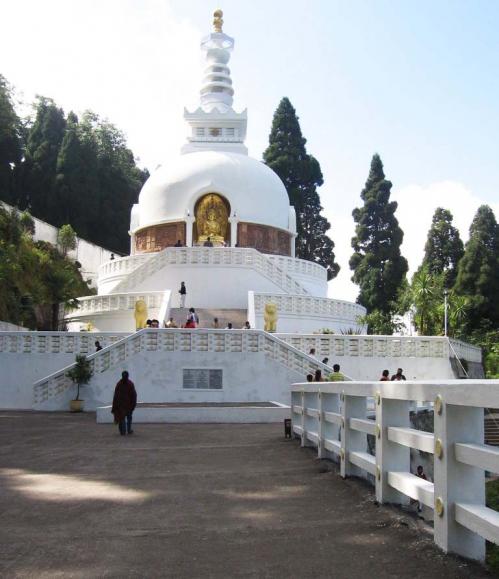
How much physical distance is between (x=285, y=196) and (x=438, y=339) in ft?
57.0

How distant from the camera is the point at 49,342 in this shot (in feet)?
71.3

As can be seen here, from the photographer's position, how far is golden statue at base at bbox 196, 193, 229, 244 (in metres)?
35.6

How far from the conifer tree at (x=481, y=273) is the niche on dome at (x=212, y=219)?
15624 mm

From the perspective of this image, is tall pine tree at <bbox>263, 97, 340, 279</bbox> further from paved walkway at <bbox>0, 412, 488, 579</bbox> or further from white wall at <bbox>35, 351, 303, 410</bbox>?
paved walkway at <bbox>0, 412, 488, 579</bbox>

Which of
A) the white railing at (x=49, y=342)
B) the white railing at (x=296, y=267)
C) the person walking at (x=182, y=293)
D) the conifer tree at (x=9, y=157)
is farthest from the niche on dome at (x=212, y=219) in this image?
the conifer tree at (x=9, y=157)

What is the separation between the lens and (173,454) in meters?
10.2

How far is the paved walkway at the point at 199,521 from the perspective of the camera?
436cm

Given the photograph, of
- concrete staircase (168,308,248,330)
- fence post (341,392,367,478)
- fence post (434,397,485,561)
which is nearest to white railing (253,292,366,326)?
concrete staircase (168,308,248,330)

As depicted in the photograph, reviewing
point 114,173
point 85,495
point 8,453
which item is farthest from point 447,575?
point 114,173

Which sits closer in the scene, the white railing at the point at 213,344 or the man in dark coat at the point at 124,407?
the man in dark coat at the point at 124,407

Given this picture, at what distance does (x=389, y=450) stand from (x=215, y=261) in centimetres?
2479

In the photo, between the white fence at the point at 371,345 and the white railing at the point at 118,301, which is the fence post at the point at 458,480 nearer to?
the white fence at the point at 371,345

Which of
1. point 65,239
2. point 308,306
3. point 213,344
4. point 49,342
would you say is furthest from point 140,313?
point 65,239

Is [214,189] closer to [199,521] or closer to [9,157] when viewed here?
[9,157]
